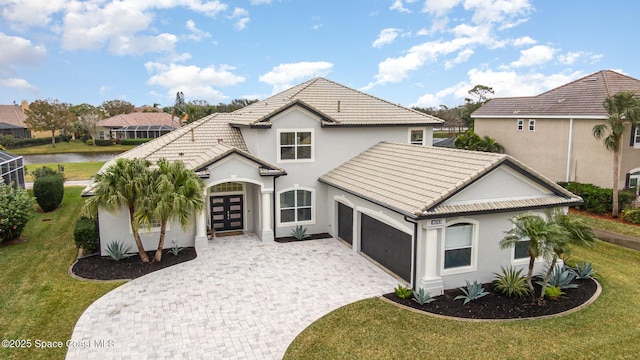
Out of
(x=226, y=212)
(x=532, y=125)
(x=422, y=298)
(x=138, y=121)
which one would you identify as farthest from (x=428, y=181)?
(x=138, y=121)

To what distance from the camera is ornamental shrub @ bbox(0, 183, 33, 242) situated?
18312 mm

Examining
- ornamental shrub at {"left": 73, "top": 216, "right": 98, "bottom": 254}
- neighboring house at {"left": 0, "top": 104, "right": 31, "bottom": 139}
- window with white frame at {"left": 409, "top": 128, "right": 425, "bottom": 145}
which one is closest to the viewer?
ornamental shrub at {"left": 73, "top": 216, "right": 98, "bottom": 254}

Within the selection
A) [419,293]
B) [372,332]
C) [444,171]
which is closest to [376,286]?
[419,293]

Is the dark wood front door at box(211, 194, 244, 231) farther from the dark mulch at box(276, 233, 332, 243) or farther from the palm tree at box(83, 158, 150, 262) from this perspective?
the palm tree at box(83, 158, 150, 262)

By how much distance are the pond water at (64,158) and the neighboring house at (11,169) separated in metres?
25.9

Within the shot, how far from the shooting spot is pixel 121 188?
1542 centimetres

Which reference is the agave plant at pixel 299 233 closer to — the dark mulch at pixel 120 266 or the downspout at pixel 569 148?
the dark mulch at pixel 120 266

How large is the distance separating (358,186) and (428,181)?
3.54m

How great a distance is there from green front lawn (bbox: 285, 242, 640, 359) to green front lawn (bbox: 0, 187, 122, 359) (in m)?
6.62

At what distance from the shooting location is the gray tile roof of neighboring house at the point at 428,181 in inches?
533

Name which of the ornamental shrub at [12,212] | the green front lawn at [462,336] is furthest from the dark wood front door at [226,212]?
the green front lawn at [462,336]

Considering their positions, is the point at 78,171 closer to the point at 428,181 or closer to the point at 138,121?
the point at 138,121

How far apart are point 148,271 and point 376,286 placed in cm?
824

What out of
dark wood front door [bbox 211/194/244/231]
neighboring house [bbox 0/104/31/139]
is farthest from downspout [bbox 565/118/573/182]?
neighboring house [bbox 0/104/31/139]
